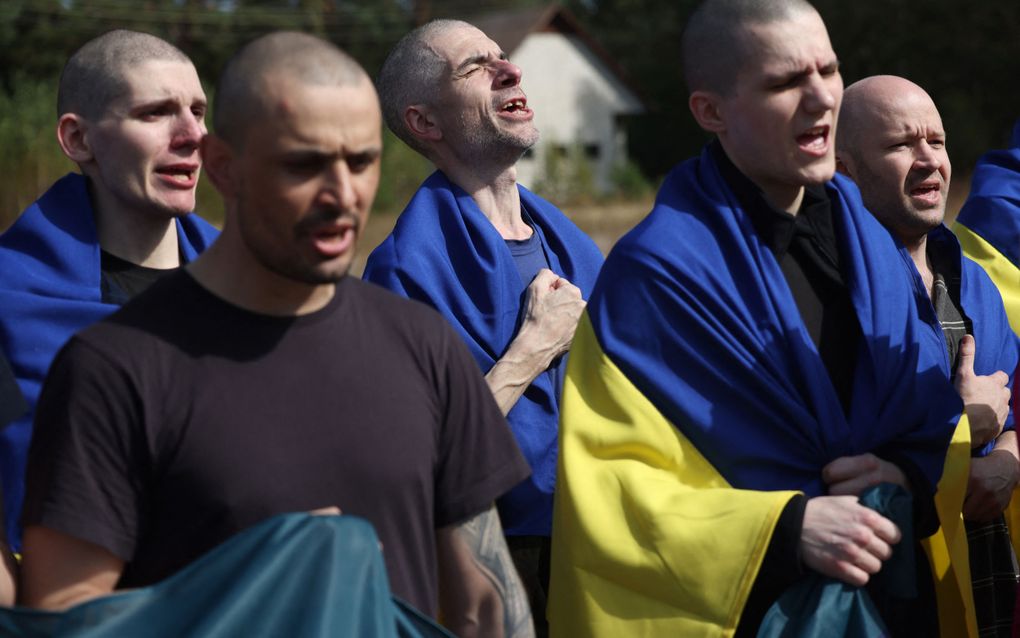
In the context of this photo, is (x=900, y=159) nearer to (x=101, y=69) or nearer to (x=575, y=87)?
(x=101, y=69)

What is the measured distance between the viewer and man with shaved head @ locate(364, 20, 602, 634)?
4.07 meters

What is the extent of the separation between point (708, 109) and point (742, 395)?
69 centimetres

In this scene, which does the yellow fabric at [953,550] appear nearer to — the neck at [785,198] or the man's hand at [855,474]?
the man's hand at [855,474]

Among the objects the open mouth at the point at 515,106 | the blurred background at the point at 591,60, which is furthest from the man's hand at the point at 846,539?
the blurred background at the point at 591,60

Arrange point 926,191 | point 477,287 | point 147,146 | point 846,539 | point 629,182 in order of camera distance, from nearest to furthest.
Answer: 1. point 846,539
2. point 147,146
3. point 477,287
4. point 926,191
5. point 629,182

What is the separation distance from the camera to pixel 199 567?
2.41 m

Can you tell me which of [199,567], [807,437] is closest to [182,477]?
[199,567]

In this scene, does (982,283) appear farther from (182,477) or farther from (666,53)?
(666,53)

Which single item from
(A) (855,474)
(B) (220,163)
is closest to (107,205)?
(B) (220,163)

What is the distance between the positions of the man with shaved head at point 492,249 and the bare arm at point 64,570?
67.7 inches

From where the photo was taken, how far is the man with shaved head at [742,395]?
3.20 metres

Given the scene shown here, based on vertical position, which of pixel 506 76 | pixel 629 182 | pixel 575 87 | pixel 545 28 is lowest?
pixel 629 182

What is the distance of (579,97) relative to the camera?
5075 cm

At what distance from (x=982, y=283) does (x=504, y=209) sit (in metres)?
1.48
